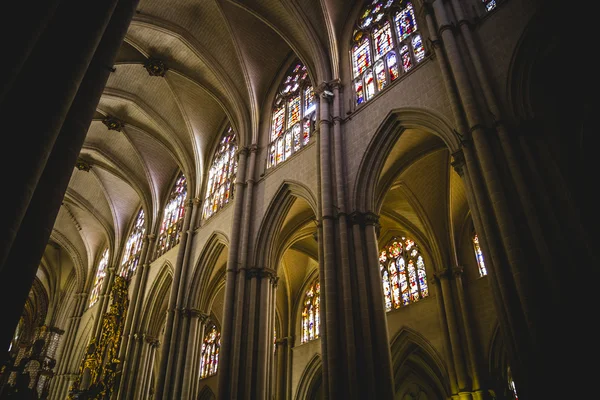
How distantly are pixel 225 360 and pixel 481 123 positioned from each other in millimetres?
7975

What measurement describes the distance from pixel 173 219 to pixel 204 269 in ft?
16.3

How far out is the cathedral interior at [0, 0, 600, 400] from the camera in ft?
17.4

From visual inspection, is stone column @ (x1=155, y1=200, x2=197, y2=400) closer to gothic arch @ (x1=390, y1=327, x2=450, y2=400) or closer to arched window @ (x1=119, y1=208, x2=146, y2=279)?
arched window @ (x1=119, y1=208, x2=146, y2=279)

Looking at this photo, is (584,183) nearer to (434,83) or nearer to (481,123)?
(481,123)

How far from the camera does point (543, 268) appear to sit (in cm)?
602

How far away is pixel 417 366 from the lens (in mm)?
16781

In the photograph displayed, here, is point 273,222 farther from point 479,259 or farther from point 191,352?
point 479,259

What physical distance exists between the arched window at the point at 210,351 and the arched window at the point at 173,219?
5.57 metres

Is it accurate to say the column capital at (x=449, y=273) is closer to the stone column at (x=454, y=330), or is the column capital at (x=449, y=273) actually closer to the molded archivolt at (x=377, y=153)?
the stone column at (x=454, y=330)

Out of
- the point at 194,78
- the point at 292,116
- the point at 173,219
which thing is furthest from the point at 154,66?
the point at 173,219

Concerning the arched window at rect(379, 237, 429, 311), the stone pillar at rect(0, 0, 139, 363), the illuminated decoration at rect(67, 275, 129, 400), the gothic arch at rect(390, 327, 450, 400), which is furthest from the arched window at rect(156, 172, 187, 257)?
the stone pillar at rect(0, 0, 139, 363)

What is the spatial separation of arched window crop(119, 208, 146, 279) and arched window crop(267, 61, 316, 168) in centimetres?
999

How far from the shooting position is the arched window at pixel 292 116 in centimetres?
1370

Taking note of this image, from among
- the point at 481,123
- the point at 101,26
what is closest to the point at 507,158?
the point at 481,123
